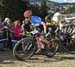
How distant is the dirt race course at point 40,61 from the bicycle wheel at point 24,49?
0.17 m

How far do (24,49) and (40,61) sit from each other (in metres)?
0.57

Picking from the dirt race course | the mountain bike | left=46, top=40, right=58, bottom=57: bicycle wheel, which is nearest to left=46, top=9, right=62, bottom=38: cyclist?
left=46, top=40, right=58, bottom=57: bicycle wheel

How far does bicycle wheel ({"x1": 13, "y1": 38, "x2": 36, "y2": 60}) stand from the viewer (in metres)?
10.2

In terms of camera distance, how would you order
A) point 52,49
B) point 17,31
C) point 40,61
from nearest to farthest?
1. point 40,61
2. point 52,49
3. point 17,31

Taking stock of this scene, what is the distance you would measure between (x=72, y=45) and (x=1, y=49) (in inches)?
106

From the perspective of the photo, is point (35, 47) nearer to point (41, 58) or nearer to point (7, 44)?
point (41, 58)

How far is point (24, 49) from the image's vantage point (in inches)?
406

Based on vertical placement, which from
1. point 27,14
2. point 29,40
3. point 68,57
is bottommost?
point 68,57

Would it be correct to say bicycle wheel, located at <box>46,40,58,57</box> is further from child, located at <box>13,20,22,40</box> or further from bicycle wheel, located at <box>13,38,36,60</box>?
child, located at <box>13,20,22,40</box>

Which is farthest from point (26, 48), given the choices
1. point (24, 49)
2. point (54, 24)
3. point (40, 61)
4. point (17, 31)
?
point (54, 24)

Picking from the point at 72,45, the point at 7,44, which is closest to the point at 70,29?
the point at 72,45

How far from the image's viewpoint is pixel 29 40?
10.3 metres

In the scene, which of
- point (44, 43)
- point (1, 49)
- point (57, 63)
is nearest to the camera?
point (57, 63)

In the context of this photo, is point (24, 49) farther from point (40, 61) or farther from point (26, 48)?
point (40, 61)
